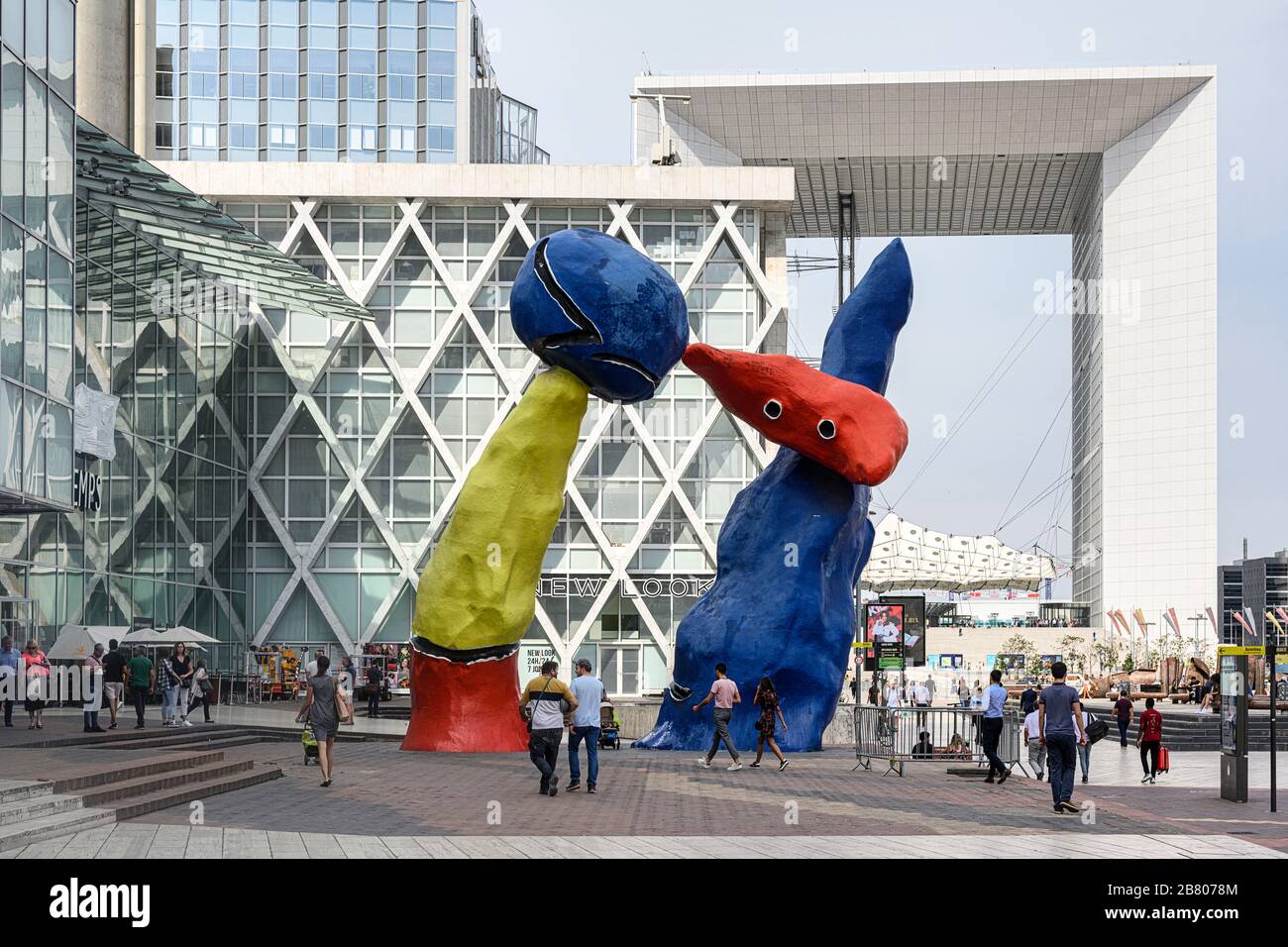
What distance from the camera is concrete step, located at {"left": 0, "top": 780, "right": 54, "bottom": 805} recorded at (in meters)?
15.9

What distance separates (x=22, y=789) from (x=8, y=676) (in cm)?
1459

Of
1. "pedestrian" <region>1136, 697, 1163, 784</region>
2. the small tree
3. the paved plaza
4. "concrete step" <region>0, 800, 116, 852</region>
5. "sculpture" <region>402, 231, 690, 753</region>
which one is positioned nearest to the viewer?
the paved plaza

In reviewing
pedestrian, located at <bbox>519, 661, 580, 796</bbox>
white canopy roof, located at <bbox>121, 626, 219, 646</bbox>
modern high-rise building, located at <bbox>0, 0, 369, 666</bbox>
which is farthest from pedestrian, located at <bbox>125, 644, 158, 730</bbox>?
pedestrian, located at <bbox>519, 661, 580, 796</bbox>

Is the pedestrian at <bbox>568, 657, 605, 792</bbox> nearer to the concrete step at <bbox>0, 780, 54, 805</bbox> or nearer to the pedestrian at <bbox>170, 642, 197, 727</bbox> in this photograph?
the concrete step at <bbox>0, 780, 54, 805</bbox>

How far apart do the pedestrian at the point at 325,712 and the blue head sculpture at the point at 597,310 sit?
349 inches

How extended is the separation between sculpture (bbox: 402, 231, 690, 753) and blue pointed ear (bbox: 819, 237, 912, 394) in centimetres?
435

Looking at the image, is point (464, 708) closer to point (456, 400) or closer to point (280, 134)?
point (456, 400)

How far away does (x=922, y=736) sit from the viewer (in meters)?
27.9

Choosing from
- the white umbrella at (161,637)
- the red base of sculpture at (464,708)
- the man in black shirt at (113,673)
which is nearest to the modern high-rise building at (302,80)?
the white umbrella at (161,637)

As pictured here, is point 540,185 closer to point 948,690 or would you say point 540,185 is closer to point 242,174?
point 242,174

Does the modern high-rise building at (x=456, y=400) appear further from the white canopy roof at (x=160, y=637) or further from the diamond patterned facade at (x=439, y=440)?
the white canopy roof at (x=160, y=637)

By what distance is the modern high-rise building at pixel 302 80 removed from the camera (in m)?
73.5
